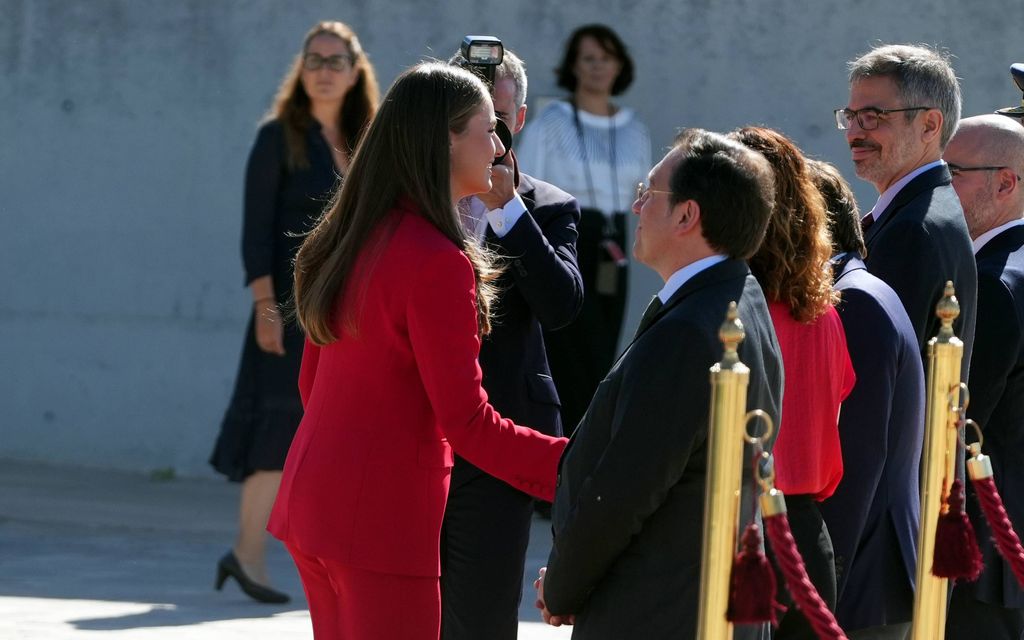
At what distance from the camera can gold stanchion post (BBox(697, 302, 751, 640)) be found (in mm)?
2549

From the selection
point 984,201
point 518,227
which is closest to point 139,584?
point 518,227

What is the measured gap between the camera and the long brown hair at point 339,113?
233 inches

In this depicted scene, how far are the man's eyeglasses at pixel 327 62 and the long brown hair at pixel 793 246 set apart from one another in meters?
3.05

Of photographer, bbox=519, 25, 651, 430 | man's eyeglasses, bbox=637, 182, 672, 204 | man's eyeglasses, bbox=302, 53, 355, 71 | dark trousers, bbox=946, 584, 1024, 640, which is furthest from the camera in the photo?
photographer, bbox=519, 25, 651, 430

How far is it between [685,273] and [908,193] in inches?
45.6

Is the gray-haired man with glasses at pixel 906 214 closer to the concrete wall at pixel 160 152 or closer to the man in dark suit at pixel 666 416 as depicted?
the man in dark suit at pixel 666 416

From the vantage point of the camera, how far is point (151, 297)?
8.30 metres

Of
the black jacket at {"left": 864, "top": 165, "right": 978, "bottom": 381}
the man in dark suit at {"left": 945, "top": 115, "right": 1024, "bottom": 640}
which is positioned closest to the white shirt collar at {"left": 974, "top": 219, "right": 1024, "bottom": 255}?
the man in dark suit at {"left": 945, "top": 115, "right": 1024, "bottom": 640}

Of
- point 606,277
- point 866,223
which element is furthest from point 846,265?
point 606,277

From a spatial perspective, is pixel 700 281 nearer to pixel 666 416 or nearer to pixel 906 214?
pixel 666 416

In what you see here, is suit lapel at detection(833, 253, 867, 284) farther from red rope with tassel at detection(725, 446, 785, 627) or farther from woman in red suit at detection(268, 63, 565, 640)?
red rope with tassel at detection(725, 446, 785, 627)

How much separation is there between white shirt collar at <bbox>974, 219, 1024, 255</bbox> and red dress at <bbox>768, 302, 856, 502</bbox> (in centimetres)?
117

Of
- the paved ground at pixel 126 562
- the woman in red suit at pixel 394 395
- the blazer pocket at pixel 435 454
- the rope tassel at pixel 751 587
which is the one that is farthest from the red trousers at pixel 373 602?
the paved ground at pixel 126 562

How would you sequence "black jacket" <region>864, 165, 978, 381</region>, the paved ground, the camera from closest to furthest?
"black jacket" <region>864, 165, 978, 381</region> < the camera < the paved ground
